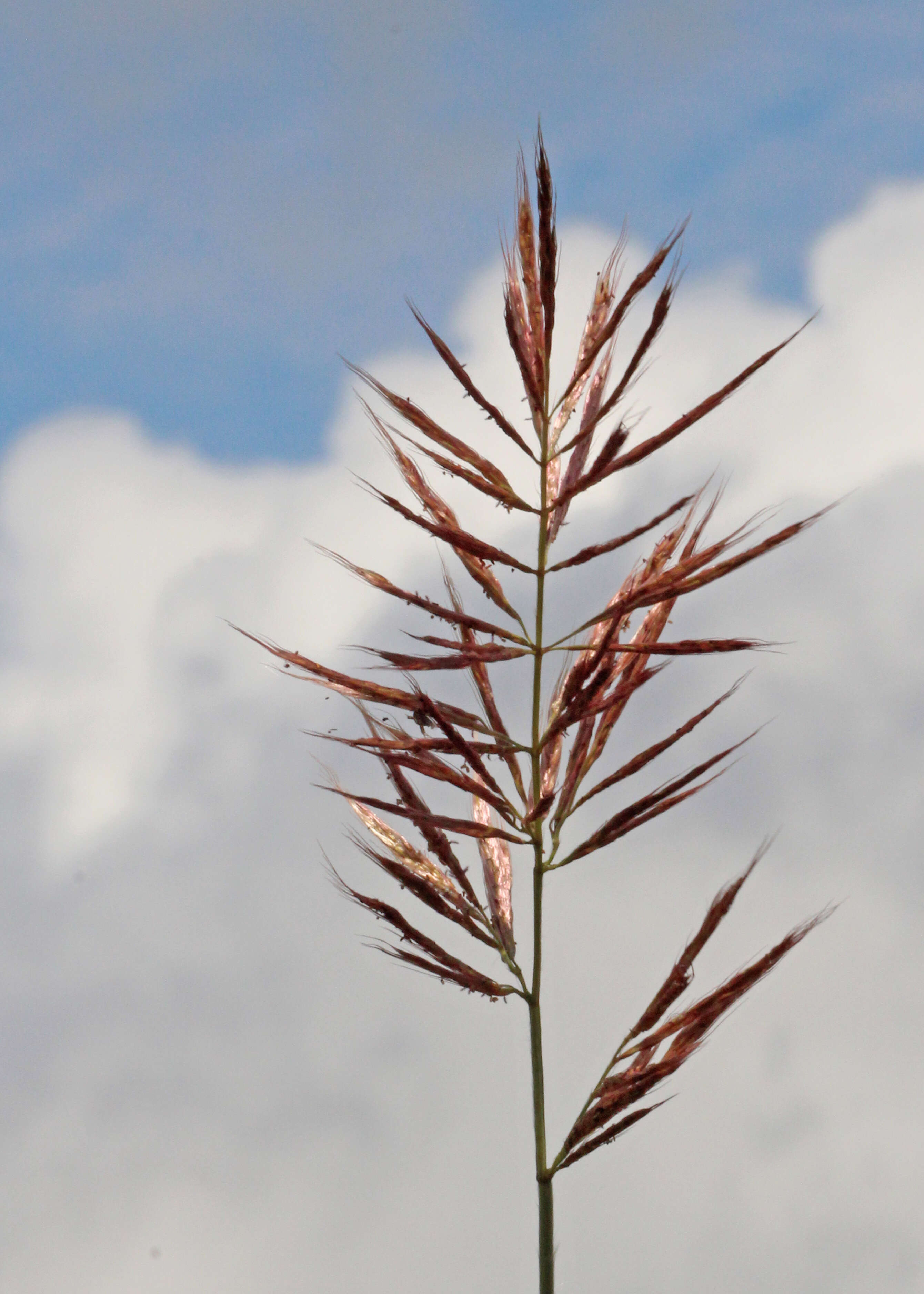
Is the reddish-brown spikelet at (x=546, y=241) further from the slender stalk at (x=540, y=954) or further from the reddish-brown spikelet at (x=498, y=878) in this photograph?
the reddish-brown spikelet at (x=498, y=878)

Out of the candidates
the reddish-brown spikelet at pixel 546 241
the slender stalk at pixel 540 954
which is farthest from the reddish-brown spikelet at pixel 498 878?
the reddish-brown spikelet at pixel 546 241

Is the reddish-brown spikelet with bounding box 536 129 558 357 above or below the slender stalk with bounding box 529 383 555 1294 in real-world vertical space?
above

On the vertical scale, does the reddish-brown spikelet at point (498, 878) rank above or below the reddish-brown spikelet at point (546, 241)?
below

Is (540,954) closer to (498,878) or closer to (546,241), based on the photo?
(498,878)

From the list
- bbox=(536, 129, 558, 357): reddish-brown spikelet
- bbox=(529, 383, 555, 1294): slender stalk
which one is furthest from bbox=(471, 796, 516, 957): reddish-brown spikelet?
bbox=(536, 129, 558, 357): reddish-brown spikelet

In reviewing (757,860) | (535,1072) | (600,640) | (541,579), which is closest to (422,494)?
(541,579)

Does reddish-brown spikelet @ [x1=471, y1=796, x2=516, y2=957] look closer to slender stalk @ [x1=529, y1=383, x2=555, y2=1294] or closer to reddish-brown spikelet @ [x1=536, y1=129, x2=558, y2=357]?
slender stalk @ [x1=529, y1=383, x2=555, y2=1294]

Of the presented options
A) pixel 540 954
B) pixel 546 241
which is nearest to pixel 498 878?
pixel 540 954

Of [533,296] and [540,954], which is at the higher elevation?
[533,296]
